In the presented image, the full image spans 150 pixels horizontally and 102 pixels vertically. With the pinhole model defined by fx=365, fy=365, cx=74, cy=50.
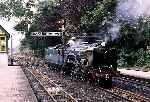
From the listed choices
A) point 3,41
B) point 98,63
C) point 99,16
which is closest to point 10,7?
point 3,41

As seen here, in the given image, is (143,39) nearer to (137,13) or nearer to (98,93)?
(137,13)

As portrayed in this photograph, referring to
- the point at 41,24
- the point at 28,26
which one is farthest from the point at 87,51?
the point at 28,26

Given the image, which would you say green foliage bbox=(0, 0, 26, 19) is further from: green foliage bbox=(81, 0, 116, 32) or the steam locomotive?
the steam locomotive

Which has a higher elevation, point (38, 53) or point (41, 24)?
point (41, 24)

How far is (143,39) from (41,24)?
27.9 metres

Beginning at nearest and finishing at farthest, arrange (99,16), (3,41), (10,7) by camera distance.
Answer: (99,16), (3,41), (10,7)

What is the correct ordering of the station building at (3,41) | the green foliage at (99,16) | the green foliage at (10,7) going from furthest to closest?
the green foliage at (10,7) → the station building at (3,41) → the green foliage at (99,16)

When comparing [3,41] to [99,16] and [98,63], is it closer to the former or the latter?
[99,16]

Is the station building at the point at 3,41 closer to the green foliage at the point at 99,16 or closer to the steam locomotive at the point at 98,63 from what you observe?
the green foliage at the point at 99,16

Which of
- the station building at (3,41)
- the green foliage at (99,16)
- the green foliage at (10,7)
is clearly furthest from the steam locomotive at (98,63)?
the green foliage at (10,7)

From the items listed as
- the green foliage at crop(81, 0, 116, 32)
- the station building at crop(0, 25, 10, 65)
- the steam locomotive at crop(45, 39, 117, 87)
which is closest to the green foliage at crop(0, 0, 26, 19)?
the green foliage at crop(81, 0, 116, 32)

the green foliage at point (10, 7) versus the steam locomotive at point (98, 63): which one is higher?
the green foliage at point (10, 7)

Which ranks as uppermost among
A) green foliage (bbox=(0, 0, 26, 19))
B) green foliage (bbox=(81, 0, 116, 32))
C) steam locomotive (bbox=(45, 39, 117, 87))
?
green foliage (bbox=(0, 0, 26, 19))

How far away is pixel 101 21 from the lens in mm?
32438
